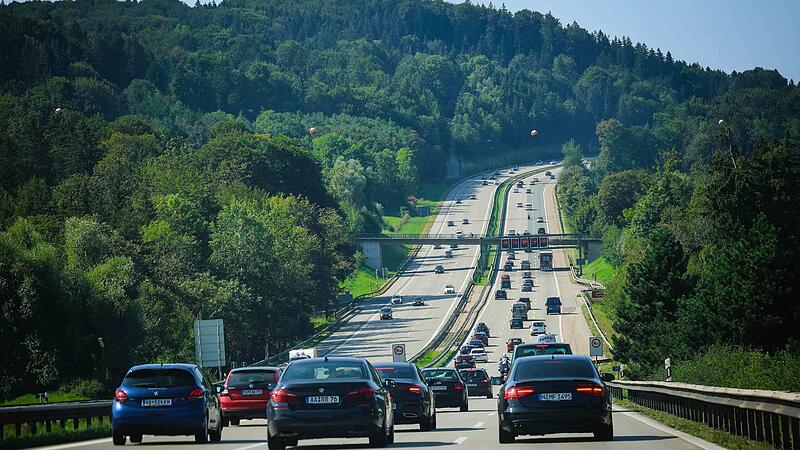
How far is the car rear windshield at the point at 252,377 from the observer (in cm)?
4197

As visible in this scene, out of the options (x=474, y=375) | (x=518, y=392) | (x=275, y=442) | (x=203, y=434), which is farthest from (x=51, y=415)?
(x=474, y=375)

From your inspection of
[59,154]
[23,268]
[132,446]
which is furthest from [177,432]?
[59,154]

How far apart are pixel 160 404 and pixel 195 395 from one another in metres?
0.81

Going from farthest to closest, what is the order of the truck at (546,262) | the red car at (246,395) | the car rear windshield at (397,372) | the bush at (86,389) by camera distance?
the truck at (546,262), the bush at (86,389), the red car at (246,395), the car rear windshield at (397,372)

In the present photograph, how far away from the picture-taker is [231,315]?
115m

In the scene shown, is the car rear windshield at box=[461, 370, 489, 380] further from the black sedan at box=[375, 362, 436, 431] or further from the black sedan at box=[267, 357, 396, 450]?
the black sedan at box=[267, 357, 396, 450]

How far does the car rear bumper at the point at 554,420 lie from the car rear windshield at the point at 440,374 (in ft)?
65.4

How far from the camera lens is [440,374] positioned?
49.1 m

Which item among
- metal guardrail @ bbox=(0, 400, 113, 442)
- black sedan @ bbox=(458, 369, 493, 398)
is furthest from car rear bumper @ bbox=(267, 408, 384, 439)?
black sedan @ bbox=(458, 369, 493, 398)

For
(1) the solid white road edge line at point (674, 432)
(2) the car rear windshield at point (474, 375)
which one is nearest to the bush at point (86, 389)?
(2) the car rear windshield at point (474, 375)

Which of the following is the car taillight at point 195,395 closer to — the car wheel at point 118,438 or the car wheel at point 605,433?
the car wheel at point 118,438

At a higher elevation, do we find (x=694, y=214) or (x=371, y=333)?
(x=694, y=214)

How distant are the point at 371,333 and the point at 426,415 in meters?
101

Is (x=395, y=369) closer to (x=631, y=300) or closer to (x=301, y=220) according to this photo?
(x=631, y=300)
